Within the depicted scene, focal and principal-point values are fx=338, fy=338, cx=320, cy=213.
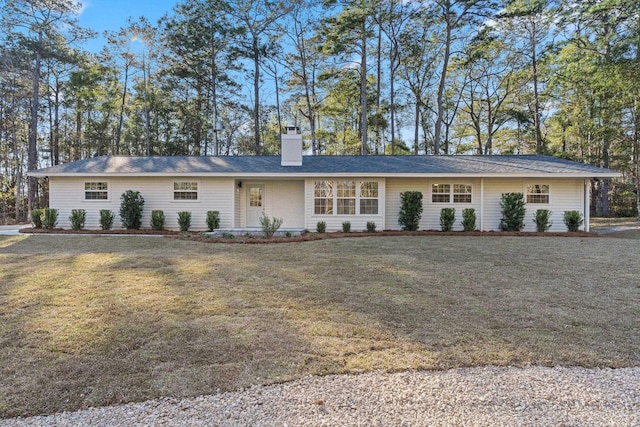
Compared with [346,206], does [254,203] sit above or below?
above

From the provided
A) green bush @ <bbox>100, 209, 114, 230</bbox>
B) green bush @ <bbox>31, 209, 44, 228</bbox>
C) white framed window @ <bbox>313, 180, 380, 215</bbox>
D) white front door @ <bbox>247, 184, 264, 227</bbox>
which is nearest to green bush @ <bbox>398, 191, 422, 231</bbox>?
white framed window @ <bbox>313, 180, 380, 215</bbox>

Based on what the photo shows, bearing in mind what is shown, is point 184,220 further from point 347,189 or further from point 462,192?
point 462,192

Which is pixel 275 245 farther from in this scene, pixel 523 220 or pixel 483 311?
pixel 523 220

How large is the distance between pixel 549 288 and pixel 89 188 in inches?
575

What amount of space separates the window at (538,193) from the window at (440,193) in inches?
111

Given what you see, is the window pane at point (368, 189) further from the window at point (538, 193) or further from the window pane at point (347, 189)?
the window at point (538, 193)

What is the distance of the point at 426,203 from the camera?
1251 cm

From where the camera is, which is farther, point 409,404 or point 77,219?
point 77,219

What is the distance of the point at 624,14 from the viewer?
14164 millimetres

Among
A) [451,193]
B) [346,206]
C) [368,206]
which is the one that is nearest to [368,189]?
[368,206]

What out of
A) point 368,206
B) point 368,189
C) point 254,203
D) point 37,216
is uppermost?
point 368,189

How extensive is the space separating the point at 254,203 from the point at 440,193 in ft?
23.5

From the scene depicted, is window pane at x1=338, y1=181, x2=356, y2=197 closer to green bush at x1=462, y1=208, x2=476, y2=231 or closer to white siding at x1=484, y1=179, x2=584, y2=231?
green bush at x1=462, y1=208, x2=476, y2=231

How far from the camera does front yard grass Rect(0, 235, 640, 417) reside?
8.48 feet
